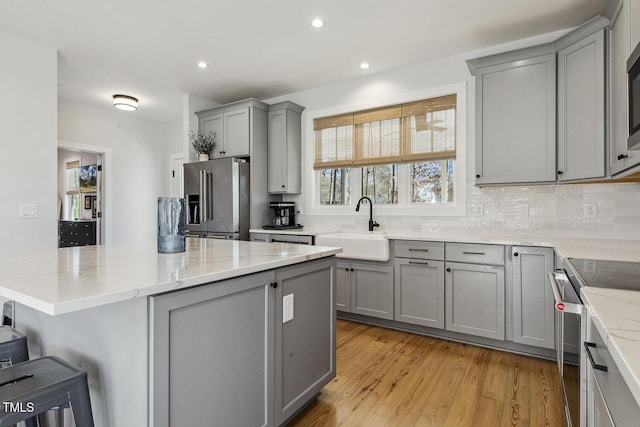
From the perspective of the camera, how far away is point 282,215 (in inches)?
170

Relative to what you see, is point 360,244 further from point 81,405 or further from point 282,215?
point 81,405

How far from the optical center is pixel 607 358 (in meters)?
0.80

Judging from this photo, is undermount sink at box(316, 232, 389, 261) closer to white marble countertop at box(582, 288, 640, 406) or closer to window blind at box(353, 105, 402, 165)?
window blind at box(353, 105, 402, 165)

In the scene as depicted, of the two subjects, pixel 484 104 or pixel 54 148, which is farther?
pixel 54 148

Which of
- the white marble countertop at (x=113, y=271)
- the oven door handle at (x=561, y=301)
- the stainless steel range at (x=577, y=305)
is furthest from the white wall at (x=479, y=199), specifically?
the white marble countertop at (x=113, y=271)

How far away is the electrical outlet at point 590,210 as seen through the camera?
2719 millimetres

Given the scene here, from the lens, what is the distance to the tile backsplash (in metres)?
2.62

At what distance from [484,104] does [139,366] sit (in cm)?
308

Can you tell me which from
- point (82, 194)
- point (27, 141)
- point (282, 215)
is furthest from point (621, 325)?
point (82, 194)

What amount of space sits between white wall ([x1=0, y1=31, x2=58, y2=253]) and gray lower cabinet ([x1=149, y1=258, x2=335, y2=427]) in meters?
2.84

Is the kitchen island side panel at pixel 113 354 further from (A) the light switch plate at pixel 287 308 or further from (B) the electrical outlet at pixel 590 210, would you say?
(B) the electrical outlet at pixel 590 210

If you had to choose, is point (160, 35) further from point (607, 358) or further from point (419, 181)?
point (607, 358)

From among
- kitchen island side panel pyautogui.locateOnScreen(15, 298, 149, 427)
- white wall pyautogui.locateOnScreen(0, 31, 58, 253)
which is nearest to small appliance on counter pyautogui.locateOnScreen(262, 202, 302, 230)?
white wall pyautogui.locateOnScreen(0, 31, 58, 253)

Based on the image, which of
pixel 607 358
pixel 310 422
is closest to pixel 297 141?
pixel 310 422
